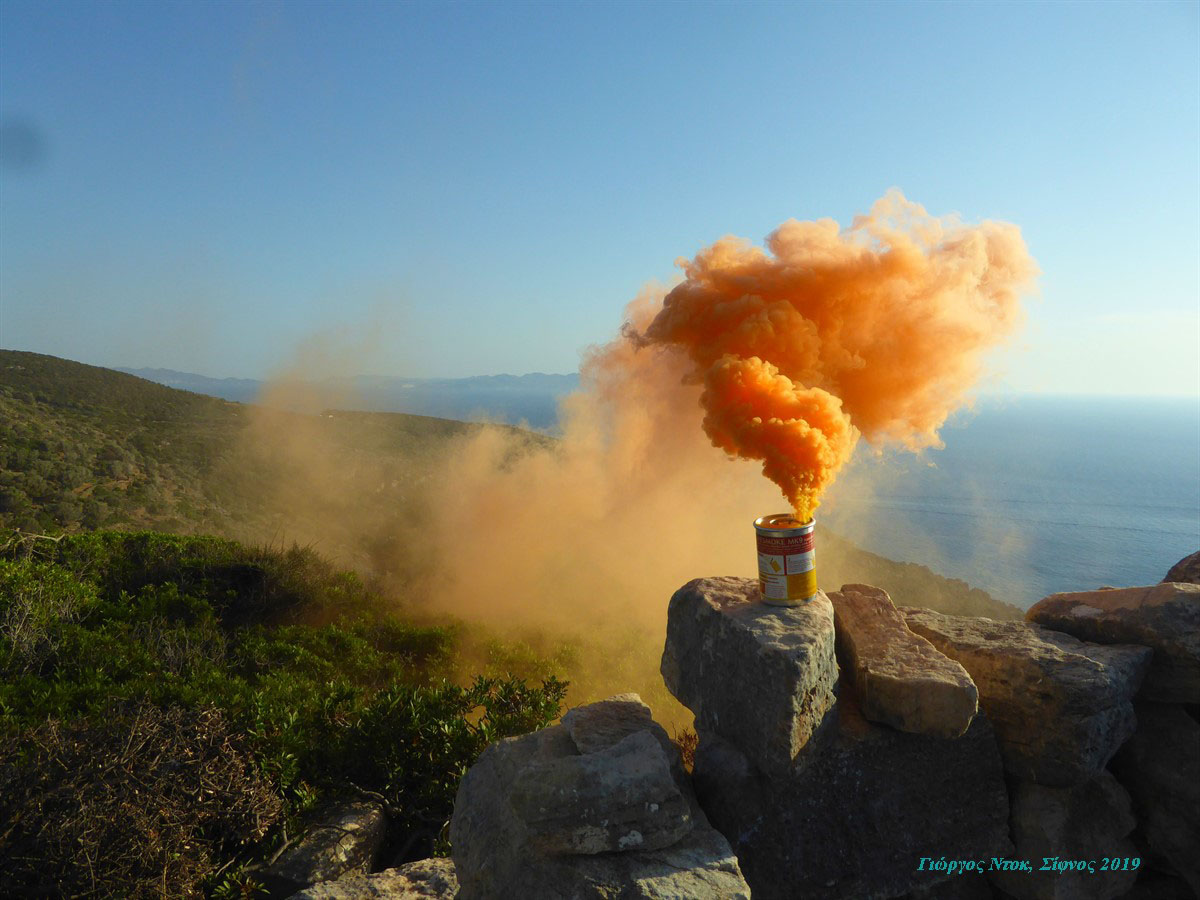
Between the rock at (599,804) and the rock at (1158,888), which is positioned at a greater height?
the rock at (599,804)

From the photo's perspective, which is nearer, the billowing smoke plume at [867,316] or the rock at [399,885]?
the rock at [399,885]

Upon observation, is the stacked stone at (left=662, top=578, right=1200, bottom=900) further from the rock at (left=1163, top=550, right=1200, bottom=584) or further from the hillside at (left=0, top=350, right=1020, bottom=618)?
the hillside at (left=0, top=350, right=1020, bottom=618)

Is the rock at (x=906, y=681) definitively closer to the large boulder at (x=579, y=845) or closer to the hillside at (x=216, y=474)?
the large boulder at (x=579, y=845)

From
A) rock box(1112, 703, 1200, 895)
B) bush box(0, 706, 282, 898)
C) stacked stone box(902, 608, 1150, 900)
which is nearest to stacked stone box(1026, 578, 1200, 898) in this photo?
rock box(1112, 703, 1200, 895)

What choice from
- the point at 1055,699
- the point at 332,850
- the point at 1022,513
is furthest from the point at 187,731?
the point at 1022,513

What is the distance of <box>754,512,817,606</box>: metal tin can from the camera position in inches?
199

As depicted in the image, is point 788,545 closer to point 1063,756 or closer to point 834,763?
point 834,763

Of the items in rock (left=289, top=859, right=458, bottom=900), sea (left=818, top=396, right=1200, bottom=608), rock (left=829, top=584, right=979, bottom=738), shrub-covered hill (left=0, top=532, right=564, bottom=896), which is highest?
rock (left=829, top=584, right=979, bottom=738)

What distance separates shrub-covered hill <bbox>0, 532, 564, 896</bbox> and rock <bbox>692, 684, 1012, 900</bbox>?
2.68 m

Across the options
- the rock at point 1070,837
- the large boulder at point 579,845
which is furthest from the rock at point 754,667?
the rock at point 1070,837

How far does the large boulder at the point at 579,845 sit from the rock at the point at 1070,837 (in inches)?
114

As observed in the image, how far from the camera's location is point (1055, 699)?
4.75 meters

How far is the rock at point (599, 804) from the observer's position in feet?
12.4

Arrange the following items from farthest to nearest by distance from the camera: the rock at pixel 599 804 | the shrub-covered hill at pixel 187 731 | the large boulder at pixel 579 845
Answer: the shrub-covered hill at pixel 187 731, the rock at pixel 599 804, the large boulder at pixel 579 845
